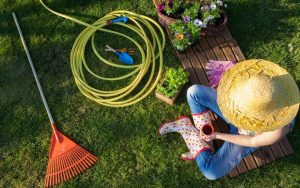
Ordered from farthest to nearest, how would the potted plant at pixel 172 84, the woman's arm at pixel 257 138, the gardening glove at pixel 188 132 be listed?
the potted plant at pixel 172 84, the gardening glove at pixel 188 132, the woman's arm at pixel 257 138

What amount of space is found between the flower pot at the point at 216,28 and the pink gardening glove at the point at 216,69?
374 millimetres

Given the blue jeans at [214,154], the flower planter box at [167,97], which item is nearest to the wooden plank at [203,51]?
the flower planter box at [167,97]

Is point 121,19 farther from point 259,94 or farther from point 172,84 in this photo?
point 259,94

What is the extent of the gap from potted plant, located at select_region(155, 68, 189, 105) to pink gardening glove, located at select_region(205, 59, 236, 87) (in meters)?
0.34

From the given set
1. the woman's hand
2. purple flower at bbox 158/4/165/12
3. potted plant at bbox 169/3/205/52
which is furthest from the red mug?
purple flower at bbox 158/4/165/12

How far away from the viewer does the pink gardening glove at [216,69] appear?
188 inches

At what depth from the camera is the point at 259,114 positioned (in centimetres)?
315

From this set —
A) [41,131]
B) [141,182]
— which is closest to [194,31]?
[141,182]

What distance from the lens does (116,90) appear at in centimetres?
489

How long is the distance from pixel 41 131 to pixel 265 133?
107 inches

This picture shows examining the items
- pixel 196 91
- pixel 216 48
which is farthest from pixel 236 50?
pixel 196 91

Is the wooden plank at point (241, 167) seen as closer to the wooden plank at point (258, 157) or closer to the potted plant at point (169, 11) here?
the wooden plank at point (258, 157)

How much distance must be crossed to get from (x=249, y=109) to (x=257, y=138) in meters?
0.67

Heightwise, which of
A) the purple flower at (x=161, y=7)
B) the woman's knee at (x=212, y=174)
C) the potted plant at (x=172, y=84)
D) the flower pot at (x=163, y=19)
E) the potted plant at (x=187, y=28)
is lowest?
the woman's knee at (x=212, y=174)
